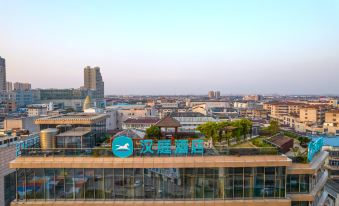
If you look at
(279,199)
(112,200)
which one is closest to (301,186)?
(279,199)

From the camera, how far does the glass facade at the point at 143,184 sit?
2144cm

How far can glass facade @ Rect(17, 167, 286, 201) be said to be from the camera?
21438 mm

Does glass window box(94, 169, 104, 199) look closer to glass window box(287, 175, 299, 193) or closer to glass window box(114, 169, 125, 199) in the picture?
glass window box(114, 169, 125, 199)

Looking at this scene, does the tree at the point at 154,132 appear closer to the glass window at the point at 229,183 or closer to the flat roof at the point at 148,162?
the flat roof at the point at 148,162

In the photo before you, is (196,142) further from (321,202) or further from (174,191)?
(321,202)

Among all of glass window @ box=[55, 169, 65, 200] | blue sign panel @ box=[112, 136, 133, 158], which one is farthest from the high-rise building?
blue sign panel @ box=[112, 136, 133, 158]

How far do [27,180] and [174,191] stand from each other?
1034 cm

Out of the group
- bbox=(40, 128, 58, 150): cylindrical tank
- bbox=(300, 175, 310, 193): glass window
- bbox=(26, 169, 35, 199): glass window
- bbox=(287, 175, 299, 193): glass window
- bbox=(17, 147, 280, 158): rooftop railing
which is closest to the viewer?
bbox=(26, 169, 35, 199): glass window

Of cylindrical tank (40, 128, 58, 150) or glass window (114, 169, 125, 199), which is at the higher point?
cylindrical tank (40, 128, 58, 150)

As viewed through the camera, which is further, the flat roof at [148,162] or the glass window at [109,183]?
the glass window at [109,183]

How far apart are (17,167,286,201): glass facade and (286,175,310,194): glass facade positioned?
210 centimetres

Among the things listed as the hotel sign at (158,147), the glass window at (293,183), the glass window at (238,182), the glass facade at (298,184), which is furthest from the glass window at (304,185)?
the hotel sign at (158,147)

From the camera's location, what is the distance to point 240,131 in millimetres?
28953

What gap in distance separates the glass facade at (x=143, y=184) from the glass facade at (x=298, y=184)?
6.88 ft
